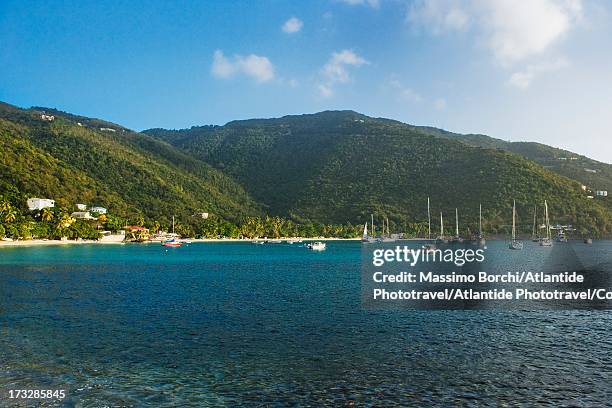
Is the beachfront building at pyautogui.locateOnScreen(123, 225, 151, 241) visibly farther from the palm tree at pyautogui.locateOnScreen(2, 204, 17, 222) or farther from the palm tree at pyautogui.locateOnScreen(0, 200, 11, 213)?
the palm tree at pyautogui.locateOnScreen(0, 200, 11, 213)

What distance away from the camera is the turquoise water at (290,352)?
647 inches

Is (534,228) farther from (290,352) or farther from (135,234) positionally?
(290,352)

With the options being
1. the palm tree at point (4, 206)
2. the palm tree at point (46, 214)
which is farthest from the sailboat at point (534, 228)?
the palm tree at point (4, 206)

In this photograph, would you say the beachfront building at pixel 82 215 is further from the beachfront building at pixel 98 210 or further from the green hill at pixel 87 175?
the beachfront building at pixel 98 210

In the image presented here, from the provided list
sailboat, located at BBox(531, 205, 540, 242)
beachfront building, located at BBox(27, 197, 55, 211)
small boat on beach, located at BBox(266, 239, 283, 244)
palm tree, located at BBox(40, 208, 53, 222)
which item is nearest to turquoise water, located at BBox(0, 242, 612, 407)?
palm tree, located at BBox(40, 208, 53, 222)

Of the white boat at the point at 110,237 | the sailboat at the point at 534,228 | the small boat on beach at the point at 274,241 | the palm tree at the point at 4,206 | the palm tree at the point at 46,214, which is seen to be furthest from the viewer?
the small boat on beach at the point at 274,241

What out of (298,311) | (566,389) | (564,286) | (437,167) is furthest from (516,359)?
(437,167)

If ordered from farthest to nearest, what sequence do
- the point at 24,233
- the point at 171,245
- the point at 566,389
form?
the point at 171,245, the point at 24,233, the point at 566,389

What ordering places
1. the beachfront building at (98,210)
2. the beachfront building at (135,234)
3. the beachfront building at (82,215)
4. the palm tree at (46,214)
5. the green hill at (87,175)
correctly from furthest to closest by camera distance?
the beachfront building at (98,210)
the beachfront building at (135,234)
the green hill at (87,175)
the beachfront building at (82,215)
the palm tree at (46,214)

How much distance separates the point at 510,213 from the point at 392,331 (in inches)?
5781

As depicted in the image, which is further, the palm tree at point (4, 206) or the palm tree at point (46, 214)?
the palm tree at point (46, 214)

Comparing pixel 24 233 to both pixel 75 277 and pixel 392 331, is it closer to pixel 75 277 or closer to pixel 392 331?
pixel 75 277

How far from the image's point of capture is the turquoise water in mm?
16438

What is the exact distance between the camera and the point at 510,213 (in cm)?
16075
